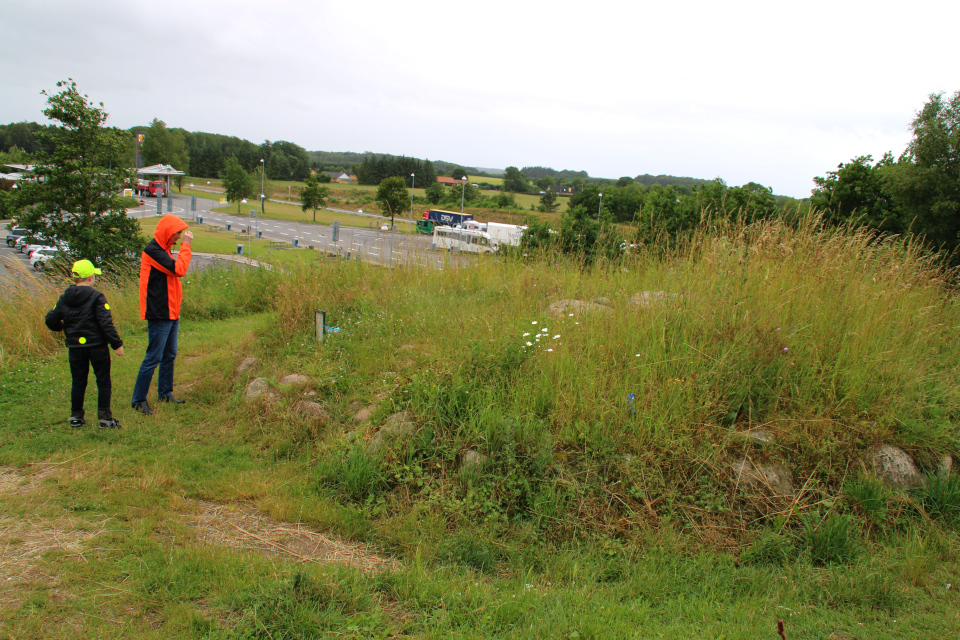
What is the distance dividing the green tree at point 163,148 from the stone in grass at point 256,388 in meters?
89.9

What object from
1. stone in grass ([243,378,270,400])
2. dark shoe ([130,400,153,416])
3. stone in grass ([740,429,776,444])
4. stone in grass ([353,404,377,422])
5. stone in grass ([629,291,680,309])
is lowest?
dark shoe ([130,400,153,416])

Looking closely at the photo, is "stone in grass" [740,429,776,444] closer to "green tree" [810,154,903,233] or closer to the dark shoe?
the dark shoe

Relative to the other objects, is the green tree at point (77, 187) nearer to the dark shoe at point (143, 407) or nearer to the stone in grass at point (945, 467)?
the dark shoe at point (143, 407)

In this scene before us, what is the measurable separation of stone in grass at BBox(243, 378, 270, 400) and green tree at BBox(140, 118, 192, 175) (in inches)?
3538

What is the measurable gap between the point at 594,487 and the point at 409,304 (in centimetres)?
405

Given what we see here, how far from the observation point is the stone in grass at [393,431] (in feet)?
14.9

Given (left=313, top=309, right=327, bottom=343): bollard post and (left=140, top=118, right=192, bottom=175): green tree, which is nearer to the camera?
(left=313, top=309, right=327, bottom=343): bollard post

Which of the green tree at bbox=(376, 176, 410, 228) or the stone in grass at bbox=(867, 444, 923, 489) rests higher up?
the green tree at bbox=(376, 176, 410, 228)

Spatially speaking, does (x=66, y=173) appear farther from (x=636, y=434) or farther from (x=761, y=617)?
(x=761, y=617)

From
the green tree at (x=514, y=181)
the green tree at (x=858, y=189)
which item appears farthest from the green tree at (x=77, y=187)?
the green tree at (x=514, y=181)

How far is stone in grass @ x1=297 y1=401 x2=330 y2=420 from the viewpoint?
530 centimetres

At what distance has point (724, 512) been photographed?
12.6 feet

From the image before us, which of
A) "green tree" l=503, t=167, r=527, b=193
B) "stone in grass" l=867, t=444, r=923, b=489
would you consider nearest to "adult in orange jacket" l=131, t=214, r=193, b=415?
"stone in grass" l=867, t=444, r=923, b=489

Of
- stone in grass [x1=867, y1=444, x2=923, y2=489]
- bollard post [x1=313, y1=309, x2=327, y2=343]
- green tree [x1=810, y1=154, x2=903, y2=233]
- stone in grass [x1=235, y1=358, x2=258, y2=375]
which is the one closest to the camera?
stone in grass [x1=867, y1=444, x2=923, y2=489]
